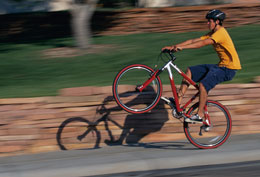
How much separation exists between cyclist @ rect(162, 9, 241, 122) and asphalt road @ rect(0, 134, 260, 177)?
761mm

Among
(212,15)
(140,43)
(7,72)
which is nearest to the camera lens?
(212,15)

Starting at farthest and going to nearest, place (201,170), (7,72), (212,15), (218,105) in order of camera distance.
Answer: (7,72)
(218,105)
(212,15)
(201,170)

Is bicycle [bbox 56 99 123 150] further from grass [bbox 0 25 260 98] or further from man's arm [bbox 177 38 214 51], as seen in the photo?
man's arm [bbox 177 38 214 51]

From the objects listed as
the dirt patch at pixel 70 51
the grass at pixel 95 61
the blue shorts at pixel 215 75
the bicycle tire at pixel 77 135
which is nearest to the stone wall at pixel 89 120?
the bicycle tire at pixel 77 135

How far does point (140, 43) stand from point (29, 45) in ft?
11.4

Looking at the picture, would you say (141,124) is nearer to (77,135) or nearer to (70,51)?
(77,135)

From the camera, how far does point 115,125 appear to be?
9.01m

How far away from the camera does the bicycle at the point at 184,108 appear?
7.93m

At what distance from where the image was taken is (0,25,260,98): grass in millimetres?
10133

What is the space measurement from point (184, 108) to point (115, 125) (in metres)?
1.53

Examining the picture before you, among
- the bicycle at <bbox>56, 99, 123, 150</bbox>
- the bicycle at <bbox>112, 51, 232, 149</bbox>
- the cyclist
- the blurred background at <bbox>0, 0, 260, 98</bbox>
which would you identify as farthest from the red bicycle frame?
the blurred background at <bbox>0, 0, 260, 98</bbox>

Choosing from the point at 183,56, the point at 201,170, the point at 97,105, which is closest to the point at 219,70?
the point at 201,170

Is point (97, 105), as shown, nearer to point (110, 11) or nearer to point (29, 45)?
point (29, 45)

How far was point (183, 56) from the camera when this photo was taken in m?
12.6
